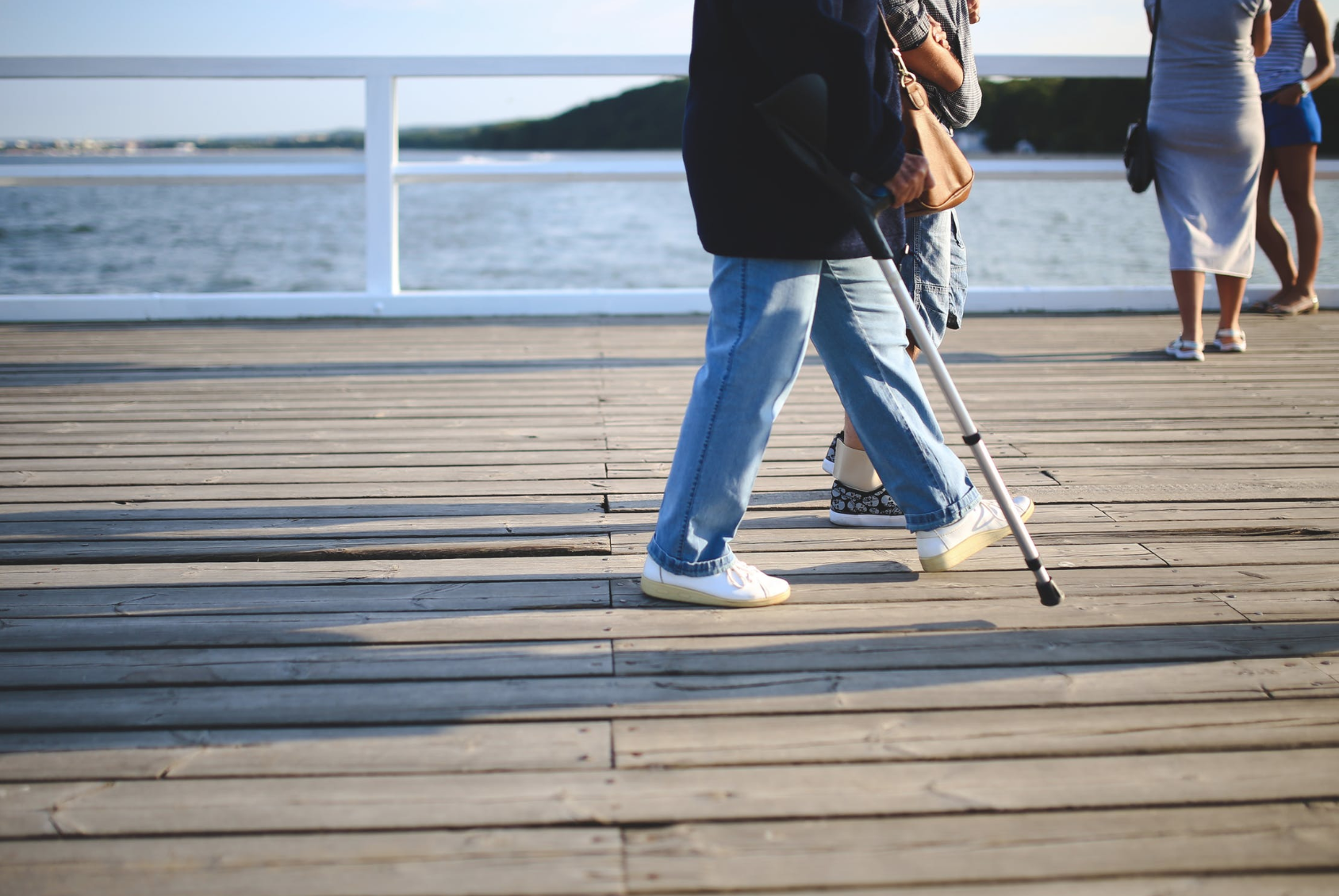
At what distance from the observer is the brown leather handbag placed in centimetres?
196

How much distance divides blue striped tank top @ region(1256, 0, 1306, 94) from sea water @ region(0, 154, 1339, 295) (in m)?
4.32

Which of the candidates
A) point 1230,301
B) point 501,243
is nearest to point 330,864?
point 1230,301

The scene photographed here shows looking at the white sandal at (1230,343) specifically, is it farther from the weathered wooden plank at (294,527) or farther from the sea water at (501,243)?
the sea water at (501,243)

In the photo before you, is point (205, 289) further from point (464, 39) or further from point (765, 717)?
point (765, 717)

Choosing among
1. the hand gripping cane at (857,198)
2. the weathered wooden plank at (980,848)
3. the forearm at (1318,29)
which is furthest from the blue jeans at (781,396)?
the forearm at (1318,29)

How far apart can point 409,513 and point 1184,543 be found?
172 cm

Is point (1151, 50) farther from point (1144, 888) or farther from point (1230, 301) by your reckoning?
point (1144, 888)

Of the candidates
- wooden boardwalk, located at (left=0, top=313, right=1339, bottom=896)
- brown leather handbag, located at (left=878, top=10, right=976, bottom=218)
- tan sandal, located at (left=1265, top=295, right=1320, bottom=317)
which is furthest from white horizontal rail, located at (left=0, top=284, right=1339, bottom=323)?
brown leather handbag, located at (left=878, top=10, right=976, bottom=218)

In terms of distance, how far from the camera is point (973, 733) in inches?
59.8

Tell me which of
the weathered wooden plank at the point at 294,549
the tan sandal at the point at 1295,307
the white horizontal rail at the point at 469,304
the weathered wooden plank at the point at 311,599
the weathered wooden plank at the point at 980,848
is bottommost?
the white horizontal rail at the point at 469,304

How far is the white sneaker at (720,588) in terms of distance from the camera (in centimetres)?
195

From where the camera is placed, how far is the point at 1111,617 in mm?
1914

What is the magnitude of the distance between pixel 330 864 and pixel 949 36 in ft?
6.05

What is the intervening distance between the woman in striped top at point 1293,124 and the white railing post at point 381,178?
4018 millimetres
